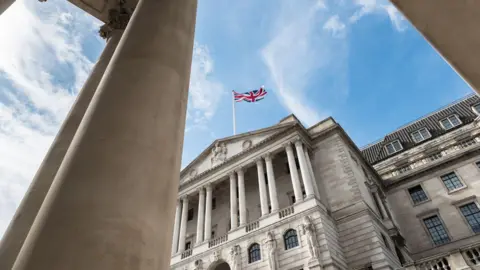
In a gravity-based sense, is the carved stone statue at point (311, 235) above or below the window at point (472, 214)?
below

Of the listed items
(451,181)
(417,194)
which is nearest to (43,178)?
(451,181)

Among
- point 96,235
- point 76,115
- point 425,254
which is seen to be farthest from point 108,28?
point 425,254

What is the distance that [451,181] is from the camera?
32906 mm

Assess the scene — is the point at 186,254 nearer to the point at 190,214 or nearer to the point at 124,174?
the point at 190,214

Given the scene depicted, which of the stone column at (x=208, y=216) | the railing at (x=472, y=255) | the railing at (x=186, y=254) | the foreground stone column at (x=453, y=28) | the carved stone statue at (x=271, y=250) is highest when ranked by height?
the stone column at (x=208, y=216)

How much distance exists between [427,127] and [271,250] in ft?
107

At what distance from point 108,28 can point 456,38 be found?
7.11m

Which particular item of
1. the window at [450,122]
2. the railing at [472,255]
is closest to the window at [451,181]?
the window at [450,122]

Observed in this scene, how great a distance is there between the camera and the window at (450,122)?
4237cm

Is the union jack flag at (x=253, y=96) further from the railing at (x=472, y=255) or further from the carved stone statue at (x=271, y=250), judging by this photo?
the railing at (x=472, y=255)

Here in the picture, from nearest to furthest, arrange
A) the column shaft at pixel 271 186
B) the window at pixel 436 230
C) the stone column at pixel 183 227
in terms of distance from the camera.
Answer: the column shaft at pixel 271 186
the window at pixel 436 230
the stone column at pixel 183 227

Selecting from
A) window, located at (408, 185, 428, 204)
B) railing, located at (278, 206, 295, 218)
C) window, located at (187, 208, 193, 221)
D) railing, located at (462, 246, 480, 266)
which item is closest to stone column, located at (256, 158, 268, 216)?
railing, located at (278, 206, 295, 218)

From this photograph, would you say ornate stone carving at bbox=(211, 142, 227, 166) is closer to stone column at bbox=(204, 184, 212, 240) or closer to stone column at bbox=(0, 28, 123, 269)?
stone column at bbox=(204, 184, 212, 240)

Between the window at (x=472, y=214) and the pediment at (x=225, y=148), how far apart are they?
18.0 m
